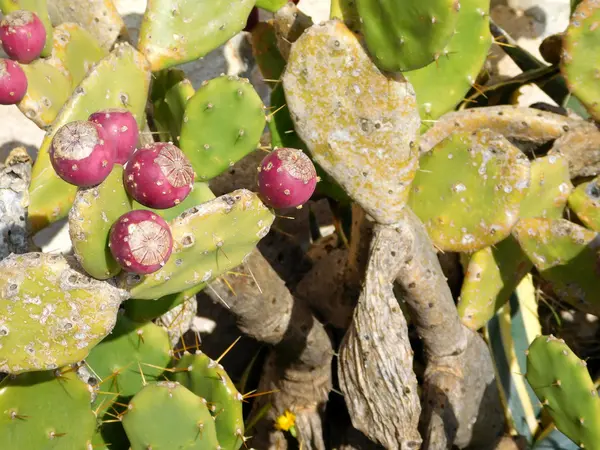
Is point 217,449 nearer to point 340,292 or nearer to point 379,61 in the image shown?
point 340,292

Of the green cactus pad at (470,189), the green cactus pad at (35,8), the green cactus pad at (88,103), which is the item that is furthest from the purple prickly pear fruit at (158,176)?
the green cactus pad at (470,189)

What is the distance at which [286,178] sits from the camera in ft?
3.62

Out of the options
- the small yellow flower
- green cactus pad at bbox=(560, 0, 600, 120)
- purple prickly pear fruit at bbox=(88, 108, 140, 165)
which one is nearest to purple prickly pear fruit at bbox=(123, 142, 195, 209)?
purple prickly pear fruit at bbox=(88, 108, 140, 165)

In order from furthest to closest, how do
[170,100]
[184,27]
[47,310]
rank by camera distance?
[170,100] → [184,27] → [47,310]

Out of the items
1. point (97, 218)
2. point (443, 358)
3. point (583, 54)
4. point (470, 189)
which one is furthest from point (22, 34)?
point (583, 54)

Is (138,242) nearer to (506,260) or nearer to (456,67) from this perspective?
(456,67)

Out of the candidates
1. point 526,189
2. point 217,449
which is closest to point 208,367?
point 217,449

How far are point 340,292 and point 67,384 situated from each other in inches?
30.8

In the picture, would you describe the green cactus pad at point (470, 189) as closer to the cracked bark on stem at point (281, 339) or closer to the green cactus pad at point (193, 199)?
the cracked bark on stem at point (281, 339)

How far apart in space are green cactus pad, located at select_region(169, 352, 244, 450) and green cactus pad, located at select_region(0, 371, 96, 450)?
0.21 meters

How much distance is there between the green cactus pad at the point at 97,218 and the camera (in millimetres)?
980

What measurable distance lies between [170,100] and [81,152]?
0.73 m

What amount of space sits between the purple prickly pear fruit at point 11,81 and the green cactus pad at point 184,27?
0.84 ft

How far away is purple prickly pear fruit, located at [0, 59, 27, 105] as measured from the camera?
1.34 m
